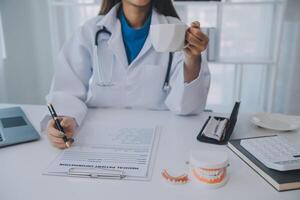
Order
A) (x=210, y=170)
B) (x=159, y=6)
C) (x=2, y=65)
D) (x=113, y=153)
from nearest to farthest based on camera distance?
(x=210, y=170) < (x=113, y=153) < (x=159, y=6) < (x=2, y=65)

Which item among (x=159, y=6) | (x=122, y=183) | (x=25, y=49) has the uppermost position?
(x=159, y=6)

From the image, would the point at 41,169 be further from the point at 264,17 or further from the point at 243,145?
the point at 264,17

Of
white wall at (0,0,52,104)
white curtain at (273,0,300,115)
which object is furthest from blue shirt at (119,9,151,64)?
white wall at (0,0,52,104)

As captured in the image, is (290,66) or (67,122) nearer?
(67,122)

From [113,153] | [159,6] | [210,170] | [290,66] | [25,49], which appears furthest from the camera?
[25,49]

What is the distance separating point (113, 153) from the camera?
2.38 ft

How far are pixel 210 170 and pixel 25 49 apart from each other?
2.09 metres

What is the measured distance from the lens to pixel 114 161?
685 mm

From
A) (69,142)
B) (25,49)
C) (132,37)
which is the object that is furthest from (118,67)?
(25,49)

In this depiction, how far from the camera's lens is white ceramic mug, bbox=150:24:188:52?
742 mm

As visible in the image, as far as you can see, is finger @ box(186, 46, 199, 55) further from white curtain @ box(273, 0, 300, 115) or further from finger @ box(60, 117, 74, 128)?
white curtain @ box(273, 0, 300, 115)

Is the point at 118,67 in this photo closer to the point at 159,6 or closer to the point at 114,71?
the point at 114,71

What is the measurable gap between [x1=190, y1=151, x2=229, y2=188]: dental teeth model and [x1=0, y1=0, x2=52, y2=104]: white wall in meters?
1.96

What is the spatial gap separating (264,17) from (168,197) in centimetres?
196
